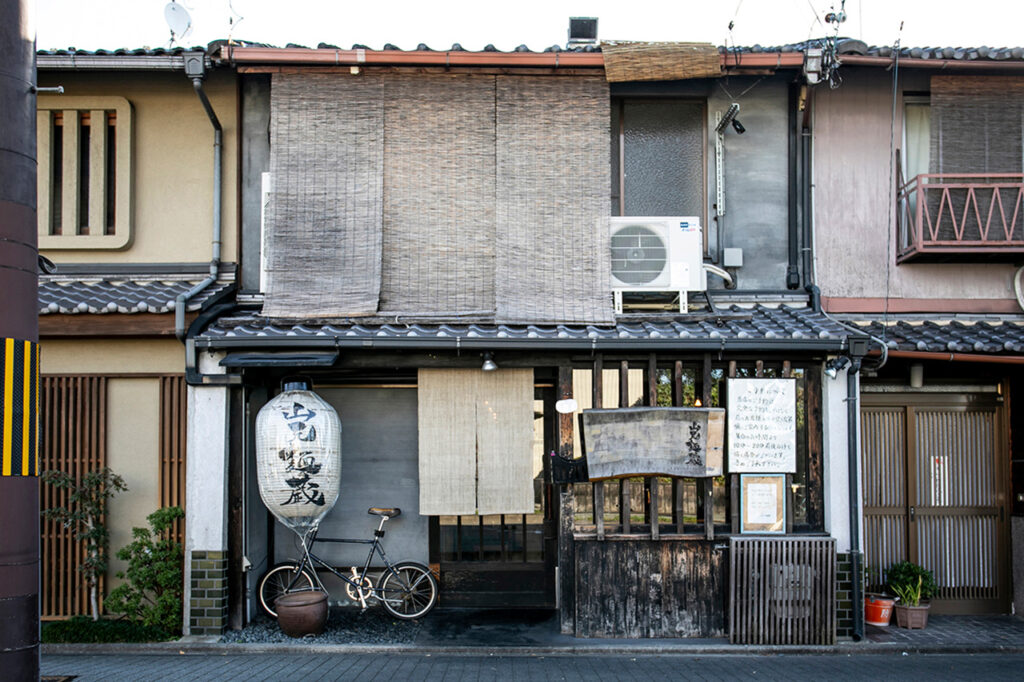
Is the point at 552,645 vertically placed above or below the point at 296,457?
below

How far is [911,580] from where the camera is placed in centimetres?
972

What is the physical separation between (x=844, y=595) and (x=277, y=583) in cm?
721

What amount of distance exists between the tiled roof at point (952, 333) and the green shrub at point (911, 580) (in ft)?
9.74

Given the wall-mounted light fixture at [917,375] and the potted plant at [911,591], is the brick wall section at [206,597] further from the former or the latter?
the wall-mounted light fixture at [917,375]

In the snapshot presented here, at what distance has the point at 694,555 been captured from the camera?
906 cm

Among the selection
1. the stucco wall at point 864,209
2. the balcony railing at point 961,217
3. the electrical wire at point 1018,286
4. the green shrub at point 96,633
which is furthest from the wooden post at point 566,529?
the electrical wire at point 1018,286

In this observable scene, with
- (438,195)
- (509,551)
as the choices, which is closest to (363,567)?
(509,551)

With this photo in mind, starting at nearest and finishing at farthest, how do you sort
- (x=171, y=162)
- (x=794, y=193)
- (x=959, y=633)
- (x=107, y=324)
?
(x=107, y=324), (x=959, y=633), (x=171, y=162), (x=794, y=193)

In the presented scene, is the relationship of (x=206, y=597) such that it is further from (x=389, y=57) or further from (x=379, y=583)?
(x=389, y=57)

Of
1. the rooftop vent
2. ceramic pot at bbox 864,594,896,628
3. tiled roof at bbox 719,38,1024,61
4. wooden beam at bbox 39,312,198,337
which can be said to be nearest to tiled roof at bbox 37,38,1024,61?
tiled roof at bbox 719,38,1024,61

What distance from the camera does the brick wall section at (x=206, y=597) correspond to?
29.2 ft

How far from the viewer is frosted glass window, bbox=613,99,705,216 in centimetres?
1050

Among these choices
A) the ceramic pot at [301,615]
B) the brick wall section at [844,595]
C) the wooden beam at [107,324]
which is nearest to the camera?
the ceramic pot at [301,615]

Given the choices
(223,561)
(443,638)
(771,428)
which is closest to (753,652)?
(771,428)
